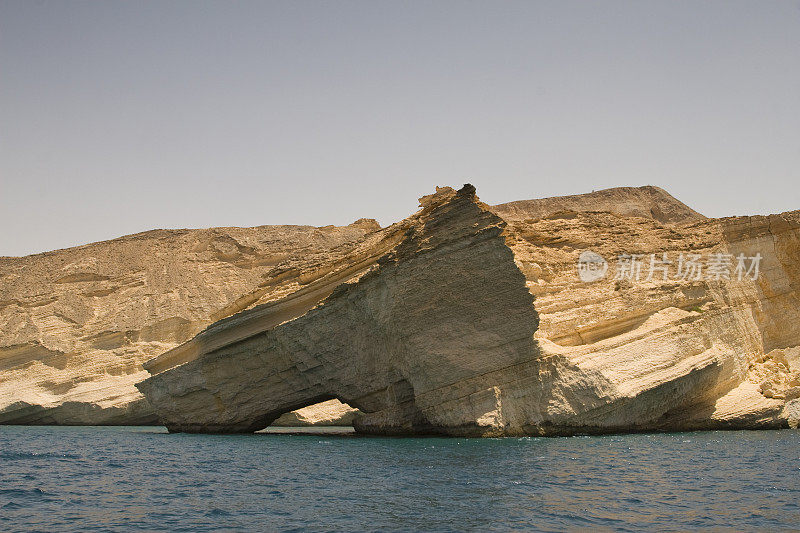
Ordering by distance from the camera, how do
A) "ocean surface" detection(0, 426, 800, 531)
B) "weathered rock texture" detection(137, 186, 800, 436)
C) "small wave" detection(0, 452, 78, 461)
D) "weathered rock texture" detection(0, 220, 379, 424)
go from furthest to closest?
1. "weathered rock texture" detection(0, 220, 379, 424)
2. "weathered rock texture" detection(137, 186, 800, 436)
3. "small wave" detection(0, 452, 78, 461)
4. "ocean surface" detection(0, 426, 800, 531)

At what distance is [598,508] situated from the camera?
10469 millimetres

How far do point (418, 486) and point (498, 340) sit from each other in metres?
7.73

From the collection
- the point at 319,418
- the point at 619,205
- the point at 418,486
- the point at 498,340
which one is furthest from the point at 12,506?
the point at 619,205

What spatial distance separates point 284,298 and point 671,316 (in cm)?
1174

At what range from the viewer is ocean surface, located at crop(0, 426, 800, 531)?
978cm

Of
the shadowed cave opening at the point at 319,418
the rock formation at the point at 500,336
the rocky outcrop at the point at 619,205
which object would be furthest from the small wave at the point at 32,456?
the rocky outcrop at the point at 619,205

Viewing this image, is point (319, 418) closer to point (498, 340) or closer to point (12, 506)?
point (498, 340)

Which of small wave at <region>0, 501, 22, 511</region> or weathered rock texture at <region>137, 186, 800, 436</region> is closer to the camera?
small wave at <region>0, 501, 22, 511</region>

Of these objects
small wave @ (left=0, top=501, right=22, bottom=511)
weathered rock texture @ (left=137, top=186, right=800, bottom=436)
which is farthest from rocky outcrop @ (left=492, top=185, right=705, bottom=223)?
small wave @ (left=0, top=501, right=22, bottom=511)

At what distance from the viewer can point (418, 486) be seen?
12094 millimetres

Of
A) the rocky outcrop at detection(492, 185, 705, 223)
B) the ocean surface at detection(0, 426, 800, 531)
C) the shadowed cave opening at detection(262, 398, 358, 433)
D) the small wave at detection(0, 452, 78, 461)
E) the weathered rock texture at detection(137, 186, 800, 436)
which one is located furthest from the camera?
the rocky outcrop at detection(492, 185, 705, 223)

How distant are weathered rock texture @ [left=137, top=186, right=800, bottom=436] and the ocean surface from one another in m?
1.32

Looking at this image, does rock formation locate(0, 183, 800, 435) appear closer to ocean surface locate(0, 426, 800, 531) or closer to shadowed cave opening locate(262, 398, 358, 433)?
ocean surface locate(0, 426, 800, 531)

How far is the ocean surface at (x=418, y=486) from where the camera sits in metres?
9.78
